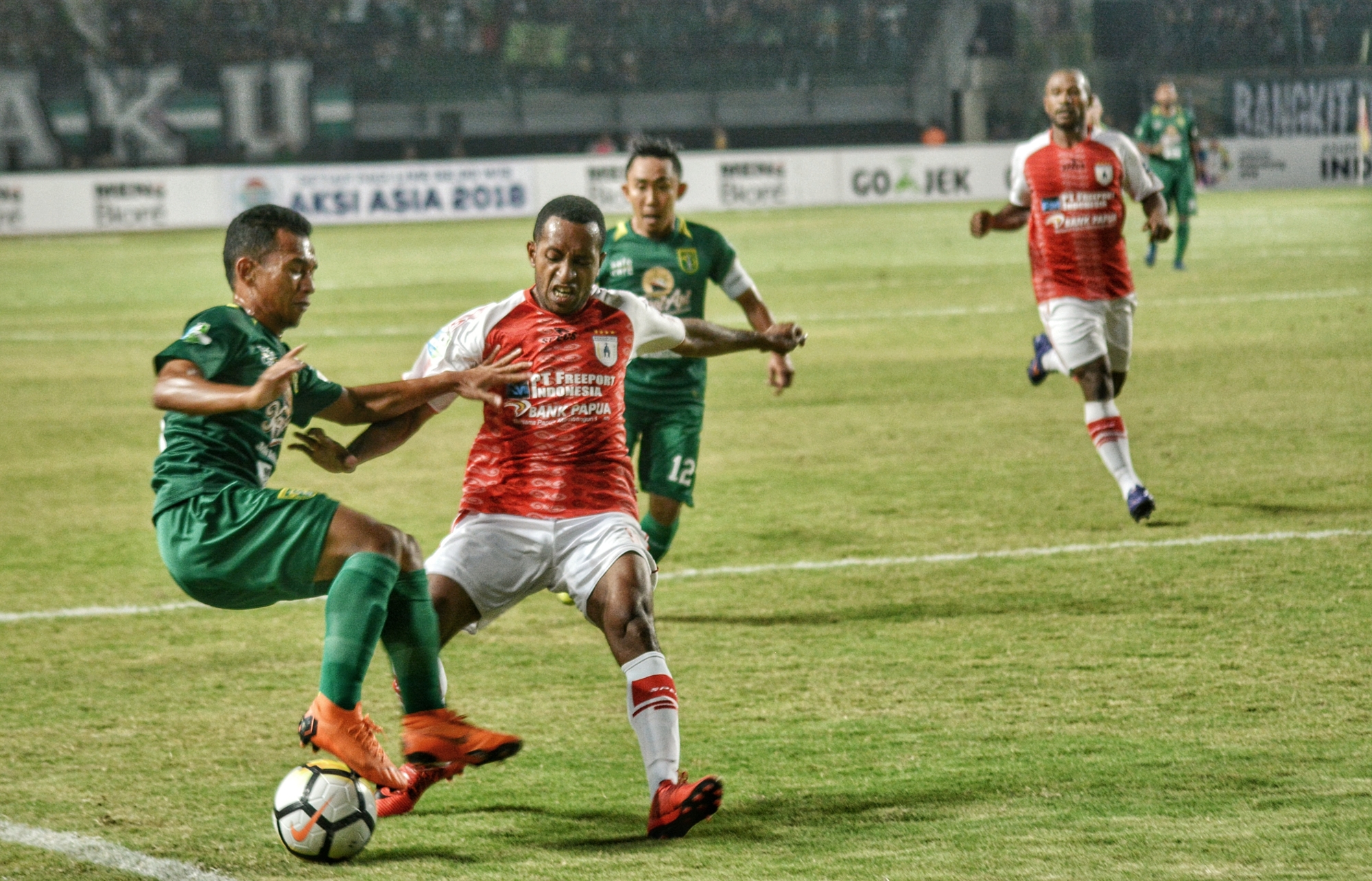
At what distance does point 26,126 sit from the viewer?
1435 inches

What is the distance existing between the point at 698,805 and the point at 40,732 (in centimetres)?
232

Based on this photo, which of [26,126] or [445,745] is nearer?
[445,745]

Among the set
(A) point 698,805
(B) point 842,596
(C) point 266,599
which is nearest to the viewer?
Result: (A) point 698,805

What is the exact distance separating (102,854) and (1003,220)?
6.44 m

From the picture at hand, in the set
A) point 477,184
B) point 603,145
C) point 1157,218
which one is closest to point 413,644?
point 1157,218

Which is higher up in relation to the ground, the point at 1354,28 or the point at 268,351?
the point at 1354,28

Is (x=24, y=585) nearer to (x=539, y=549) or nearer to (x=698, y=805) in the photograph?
(x=539, y=549)

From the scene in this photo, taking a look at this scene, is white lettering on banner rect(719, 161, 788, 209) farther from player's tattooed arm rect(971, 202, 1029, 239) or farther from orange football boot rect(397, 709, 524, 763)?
orange football boot rect(397, 709, 524, 763)

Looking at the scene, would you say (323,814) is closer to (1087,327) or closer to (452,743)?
(452,743)

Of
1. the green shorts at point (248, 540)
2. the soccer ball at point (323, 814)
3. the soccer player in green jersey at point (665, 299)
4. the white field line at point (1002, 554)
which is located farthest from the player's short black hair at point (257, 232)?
the white field line at point (1002, 554)

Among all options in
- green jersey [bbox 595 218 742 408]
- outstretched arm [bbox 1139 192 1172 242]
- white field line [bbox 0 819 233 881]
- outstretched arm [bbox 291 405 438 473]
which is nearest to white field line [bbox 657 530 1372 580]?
green jersey [bbox 595 218 742 408]

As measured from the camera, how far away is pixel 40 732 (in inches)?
196

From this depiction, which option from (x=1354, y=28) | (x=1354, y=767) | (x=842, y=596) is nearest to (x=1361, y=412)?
(x=842, y=596)

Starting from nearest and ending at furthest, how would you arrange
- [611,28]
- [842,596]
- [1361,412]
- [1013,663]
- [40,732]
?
[40,732]
[1013,663]
[842,596]
[1361,412]
[611,28]
